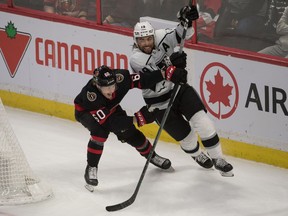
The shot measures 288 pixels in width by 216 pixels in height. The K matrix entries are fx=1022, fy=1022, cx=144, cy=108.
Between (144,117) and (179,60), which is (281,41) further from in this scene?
(144,117)

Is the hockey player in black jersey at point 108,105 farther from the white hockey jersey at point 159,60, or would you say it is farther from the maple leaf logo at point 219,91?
the maple leaf logo at point 219,91

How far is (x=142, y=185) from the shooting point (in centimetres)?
707

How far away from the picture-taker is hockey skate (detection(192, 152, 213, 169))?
23.7 feet

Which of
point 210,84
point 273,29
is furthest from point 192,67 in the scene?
point 273,29

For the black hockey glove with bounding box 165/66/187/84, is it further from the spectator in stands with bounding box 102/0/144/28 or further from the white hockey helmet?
the spectator in stands with bounding box 102/0/144/28

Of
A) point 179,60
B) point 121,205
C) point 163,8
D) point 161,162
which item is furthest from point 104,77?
point 163,8

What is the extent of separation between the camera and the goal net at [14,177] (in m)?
6.73

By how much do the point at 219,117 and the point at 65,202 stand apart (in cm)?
148

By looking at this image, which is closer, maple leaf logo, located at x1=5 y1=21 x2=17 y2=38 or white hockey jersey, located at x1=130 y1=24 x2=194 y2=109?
white hockey jersey, located at x1=130 y1=24 x2=194 y2=109

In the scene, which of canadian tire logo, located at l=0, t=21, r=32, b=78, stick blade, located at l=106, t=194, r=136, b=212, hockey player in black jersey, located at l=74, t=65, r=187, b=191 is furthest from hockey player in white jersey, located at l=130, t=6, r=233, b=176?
canadian tire logo, located at l=0, t=21, r=32, b=78

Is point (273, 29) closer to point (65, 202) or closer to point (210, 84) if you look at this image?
point (210, 84)

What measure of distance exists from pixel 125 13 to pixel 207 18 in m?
0.77

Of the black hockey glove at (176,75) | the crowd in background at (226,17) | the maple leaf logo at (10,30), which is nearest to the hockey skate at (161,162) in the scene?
the black hockey glove at (176,75)

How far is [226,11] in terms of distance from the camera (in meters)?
7.41
